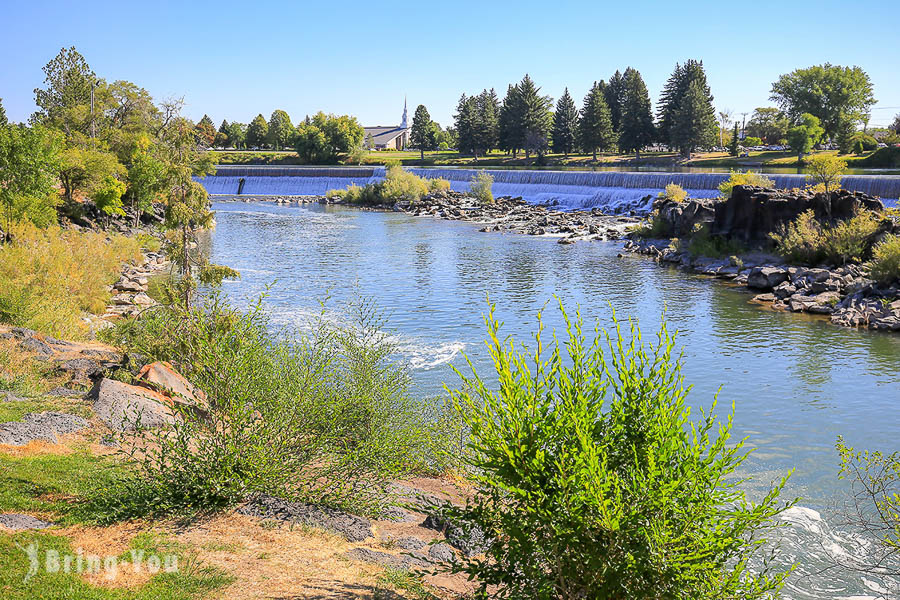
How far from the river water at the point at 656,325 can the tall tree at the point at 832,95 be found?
62961 mm

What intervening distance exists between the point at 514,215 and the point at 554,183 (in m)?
10.4

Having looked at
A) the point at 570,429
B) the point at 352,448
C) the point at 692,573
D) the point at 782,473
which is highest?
the point at 570,429

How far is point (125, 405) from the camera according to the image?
1260cm

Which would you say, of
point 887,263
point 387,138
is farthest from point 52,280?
point 387,138

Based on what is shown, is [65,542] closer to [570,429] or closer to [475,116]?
[570,429]

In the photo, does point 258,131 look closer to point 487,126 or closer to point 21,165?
point 487,126

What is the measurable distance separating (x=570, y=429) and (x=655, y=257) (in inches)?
1507

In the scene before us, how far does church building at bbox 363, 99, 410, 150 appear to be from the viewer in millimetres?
147250

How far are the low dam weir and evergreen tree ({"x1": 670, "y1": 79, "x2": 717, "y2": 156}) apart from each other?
21975 mm

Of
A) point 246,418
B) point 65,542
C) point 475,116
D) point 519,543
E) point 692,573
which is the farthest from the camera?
point 475,116

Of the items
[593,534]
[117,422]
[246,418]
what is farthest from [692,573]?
[117,422]

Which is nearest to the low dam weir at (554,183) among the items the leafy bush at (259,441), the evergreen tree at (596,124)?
the evergreen tree at (596,124)

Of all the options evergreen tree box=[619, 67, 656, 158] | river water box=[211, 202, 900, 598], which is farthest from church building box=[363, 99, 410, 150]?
river water box=[211, 202, 900, 598]

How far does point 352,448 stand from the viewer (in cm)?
1084
